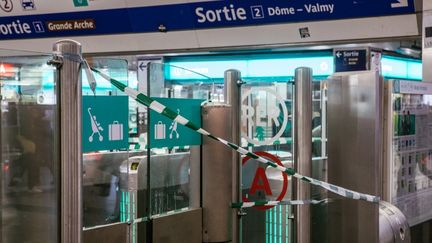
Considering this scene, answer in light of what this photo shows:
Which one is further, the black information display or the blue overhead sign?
the black information display

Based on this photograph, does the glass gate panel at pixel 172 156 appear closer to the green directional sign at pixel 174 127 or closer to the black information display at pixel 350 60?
the green directional sign at pixel 174 127

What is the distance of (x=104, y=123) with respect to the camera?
2.97m

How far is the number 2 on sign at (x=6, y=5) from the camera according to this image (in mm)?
7920

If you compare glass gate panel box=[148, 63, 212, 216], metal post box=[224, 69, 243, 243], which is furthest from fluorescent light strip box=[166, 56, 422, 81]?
glass gate panel box=[148, 63, 212, 216]

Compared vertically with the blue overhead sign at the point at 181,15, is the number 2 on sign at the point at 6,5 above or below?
above

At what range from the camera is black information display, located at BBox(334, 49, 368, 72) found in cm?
706

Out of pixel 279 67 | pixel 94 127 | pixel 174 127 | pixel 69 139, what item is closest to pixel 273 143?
pixel 174 127

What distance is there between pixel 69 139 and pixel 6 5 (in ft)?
20.1

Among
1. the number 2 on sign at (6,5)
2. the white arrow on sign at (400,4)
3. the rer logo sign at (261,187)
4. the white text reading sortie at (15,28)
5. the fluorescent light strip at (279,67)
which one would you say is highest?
the number 2 on sign at (6,5)

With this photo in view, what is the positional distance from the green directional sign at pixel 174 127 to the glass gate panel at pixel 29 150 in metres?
0.87

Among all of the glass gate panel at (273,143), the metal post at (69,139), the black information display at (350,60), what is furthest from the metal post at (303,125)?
the black information display at (350,60)

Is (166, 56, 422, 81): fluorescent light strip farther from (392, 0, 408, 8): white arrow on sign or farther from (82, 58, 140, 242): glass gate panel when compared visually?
(82, 58, 140, 242): glass gate panel

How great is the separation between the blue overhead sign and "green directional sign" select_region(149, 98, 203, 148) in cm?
283

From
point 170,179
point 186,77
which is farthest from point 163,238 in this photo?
point 186,77
